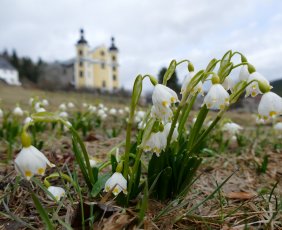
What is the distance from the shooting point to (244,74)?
134 cm

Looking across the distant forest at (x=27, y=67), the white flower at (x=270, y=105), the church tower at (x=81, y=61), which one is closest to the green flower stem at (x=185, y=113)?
the white flower at (x=270, y=105)

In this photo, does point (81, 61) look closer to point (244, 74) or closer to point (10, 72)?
point (10, 72)

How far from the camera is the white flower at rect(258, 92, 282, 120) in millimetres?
1125

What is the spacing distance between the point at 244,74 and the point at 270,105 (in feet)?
0.85

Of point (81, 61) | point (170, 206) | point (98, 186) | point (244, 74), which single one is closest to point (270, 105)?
point (244, 74)

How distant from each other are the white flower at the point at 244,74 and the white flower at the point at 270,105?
0.21m

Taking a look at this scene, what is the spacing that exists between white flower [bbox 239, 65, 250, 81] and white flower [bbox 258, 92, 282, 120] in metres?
0.21

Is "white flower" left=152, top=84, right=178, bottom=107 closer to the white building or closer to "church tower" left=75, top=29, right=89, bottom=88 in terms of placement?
the white building

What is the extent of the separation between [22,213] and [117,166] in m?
0.47

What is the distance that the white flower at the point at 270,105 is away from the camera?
3.69 feet

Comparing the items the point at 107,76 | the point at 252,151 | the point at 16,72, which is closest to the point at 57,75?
the point at 16,72

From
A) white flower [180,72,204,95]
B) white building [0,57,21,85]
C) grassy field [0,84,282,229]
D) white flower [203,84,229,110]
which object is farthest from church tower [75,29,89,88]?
white flower [203,84,229,110]

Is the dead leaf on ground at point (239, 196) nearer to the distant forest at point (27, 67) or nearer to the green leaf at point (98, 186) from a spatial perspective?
the green leaf at point (98, 186)

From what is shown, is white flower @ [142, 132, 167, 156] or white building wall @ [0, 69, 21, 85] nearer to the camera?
white flower @ [142, 132, 167, 156]
